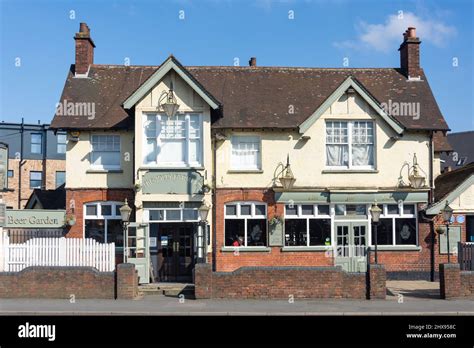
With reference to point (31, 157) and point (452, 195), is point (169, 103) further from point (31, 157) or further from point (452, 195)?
point (31, 157)

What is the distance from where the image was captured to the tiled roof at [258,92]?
25547 millimetres

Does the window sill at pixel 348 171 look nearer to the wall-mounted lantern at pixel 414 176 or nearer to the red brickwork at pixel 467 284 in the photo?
the wall-mounted lantern at pixel 414 176

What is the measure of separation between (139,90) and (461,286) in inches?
534

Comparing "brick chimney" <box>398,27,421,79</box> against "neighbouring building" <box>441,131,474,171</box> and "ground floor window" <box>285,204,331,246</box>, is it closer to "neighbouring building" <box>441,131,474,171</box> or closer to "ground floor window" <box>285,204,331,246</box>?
"ground floor window" <box>285,204,331,246</box>

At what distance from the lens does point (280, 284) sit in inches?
772

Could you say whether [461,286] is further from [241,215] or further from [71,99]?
[71,99]

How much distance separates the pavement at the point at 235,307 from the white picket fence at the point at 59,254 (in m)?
2.00

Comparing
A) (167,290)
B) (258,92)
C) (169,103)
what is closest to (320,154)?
(258,92)

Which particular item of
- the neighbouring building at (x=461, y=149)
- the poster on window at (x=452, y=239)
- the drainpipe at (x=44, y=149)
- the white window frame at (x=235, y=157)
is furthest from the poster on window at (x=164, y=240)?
the neighbouring building at (x=461, y=149)

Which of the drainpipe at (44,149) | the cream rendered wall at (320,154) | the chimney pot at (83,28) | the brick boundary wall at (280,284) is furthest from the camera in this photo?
the drainpipe at (44,149)

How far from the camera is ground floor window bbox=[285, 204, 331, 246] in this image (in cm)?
2523

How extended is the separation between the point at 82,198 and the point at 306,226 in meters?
9.21

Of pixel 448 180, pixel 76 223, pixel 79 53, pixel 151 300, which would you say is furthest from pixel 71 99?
pixel 448 180

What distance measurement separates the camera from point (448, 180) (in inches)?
1066
